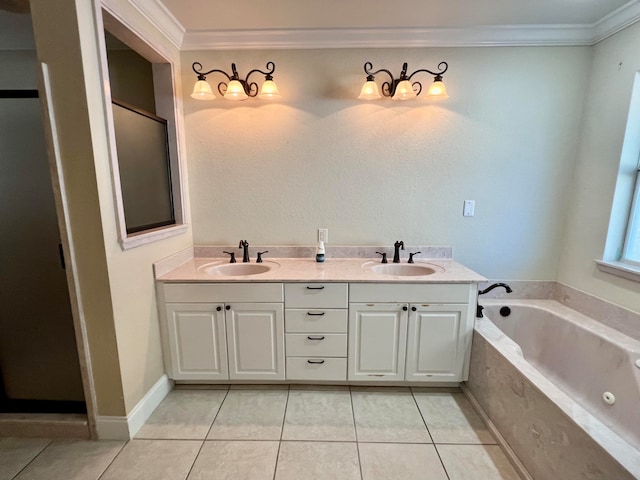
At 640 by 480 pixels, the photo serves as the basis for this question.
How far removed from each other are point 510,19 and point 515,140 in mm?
760

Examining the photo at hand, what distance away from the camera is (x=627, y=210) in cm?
180

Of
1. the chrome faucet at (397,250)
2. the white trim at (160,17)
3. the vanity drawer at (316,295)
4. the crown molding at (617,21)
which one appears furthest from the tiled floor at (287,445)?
the crown molding at (617,21)

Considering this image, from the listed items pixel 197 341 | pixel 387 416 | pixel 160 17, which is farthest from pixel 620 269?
pixel 160 17

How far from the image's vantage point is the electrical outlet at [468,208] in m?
2.18

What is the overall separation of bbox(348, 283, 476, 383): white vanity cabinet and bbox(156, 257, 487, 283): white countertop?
5 centimetres

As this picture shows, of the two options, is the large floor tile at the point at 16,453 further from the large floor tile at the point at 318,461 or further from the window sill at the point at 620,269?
the window sill at the point at 620,269

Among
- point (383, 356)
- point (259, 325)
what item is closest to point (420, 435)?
point (383, 356)

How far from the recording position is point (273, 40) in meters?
1.99

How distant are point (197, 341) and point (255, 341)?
14.8 inches

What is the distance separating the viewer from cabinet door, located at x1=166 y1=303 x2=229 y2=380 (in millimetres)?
1815

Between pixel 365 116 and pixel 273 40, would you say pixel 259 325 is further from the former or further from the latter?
pixel 273 40

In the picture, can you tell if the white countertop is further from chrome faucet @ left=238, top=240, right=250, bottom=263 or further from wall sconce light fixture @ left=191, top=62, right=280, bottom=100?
wall sconce light fixture @ left=191, top=62, right=280, bottom=100

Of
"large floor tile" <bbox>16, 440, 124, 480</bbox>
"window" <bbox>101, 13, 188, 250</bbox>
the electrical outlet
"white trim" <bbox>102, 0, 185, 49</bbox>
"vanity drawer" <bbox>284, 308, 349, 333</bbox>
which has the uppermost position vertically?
"white trim" <bbox>102, 0, 185, 49</bbox>

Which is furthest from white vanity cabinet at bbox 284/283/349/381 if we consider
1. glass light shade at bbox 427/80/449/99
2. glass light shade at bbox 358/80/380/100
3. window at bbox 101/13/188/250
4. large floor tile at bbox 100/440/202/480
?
glass light shade at bbox 427/80/449/99
